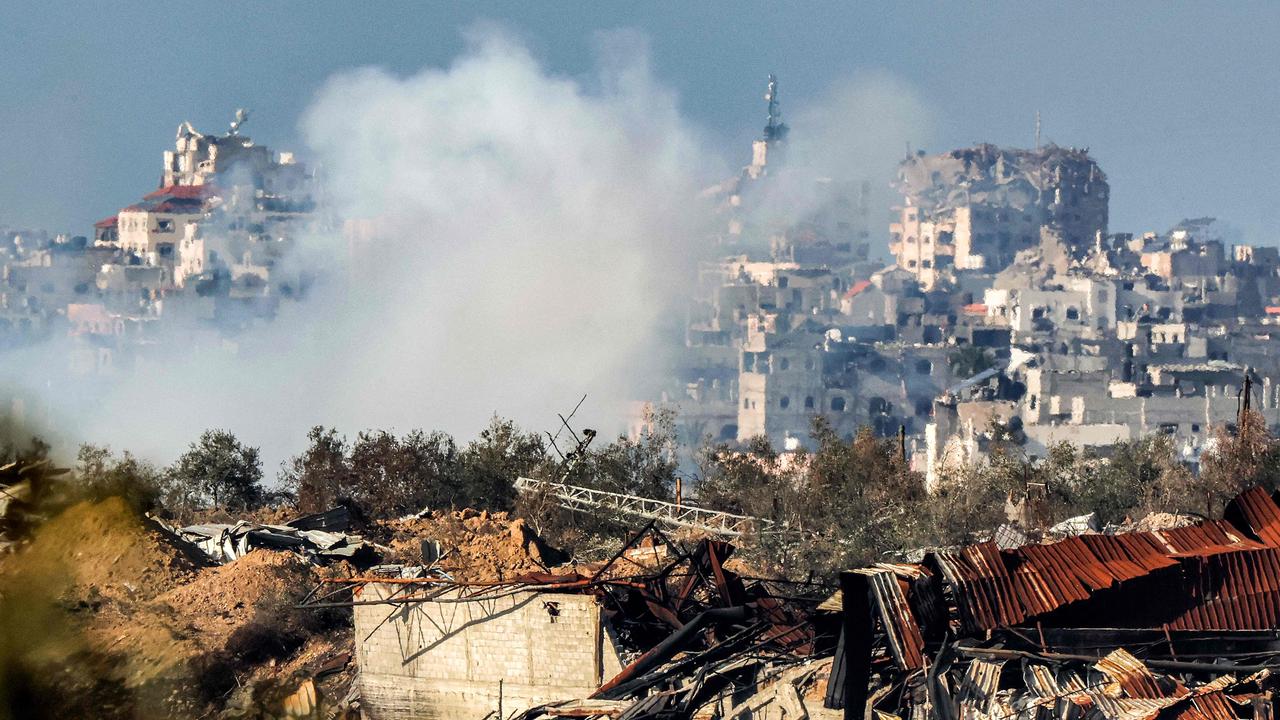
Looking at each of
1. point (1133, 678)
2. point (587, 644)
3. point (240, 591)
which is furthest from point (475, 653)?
point (1133, 678)

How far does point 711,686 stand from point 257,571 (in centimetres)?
699

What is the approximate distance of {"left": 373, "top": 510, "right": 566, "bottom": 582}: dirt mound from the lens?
21.0m

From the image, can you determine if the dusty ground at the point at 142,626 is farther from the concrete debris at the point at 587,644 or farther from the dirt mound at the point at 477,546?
the dirt mound at the point at 477,546

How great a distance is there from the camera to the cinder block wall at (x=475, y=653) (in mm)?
17000

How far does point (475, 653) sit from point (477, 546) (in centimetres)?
462

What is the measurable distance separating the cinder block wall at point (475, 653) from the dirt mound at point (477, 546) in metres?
1.34

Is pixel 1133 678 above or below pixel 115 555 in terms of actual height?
below

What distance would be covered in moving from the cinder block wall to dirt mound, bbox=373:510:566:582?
1.34m

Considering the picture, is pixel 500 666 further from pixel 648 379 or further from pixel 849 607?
pixel 648 379

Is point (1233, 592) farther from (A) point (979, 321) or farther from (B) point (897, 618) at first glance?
(A) point (979, 321)

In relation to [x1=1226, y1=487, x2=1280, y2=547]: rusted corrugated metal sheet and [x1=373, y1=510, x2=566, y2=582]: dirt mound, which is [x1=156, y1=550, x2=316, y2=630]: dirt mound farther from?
[x1=1226, y1=487, x2=1280, y2=547]: rusted corrugated metal sheet

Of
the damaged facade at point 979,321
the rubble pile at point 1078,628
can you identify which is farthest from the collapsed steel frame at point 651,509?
the damaged facade at point 979,321

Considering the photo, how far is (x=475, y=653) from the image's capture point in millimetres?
17594

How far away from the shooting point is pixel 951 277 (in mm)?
131250
